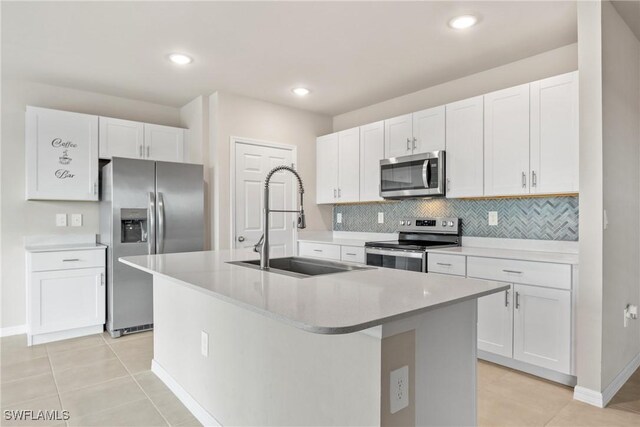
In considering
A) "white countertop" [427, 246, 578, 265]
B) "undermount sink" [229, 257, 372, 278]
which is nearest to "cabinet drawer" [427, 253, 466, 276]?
"white countertop" [427, 246, 578, 265]

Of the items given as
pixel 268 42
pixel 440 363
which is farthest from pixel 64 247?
pixel 440 363

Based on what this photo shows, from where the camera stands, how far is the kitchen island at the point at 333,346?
1205 millimetres

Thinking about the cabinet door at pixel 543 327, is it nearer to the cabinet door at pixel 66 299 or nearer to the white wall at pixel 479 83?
the white wall at pixel 479 83

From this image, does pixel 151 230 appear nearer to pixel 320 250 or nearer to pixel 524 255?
pixel 320 250

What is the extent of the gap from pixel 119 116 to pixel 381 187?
9.85 ft

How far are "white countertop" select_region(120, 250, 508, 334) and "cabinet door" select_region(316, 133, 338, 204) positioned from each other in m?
2.83

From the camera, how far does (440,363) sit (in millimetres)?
1438

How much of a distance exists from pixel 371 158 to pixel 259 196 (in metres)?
1.35

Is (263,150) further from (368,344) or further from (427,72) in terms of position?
(368,344)

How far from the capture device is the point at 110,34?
2.79 m

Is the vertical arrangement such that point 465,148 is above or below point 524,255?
above

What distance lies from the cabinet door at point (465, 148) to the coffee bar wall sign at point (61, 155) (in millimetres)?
3465

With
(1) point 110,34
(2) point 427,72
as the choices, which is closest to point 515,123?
(2) point 427,72

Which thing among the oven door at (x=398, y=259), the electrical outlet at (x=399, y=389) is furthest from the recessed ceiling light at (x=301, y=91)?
the electrical outlet at (x=399, y=389)
